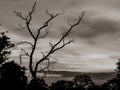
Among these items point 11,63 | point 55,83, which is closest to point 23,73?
point 11,63

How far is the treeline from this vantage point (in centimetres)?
4772

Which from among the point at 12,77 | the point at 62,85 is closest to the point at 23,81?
the point at 12,77

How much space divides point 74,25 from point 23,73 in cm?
2034

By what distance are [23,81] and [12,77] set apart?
6.90ft

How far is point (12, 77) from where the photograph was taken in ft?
160

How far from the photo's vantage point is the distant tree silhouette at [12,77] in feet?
156

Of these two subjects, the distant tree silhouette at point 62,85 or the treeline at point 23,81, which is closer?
the treeline at point 23,81

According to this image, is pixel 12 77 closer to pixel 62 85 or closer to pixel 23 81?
pixel 23 81

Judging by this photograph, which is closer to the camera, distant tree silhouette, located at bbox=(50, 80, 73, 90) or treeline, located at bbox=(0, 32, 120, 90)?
treeline, located at bbox=(0, 32, 120, 90)

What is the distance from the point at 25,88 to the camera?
48.2 m

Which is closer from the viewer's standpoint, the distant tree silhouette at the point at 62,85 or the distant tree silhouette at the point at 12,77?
the distant tree silhouette at the point at 12,77

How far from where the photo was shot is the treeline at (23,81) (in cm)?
4772

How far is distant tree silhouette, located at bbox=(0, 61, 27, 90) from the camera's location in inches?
1866

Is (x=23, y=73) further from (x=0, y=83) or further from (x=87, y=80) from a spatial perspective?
(x=87, y=80)
